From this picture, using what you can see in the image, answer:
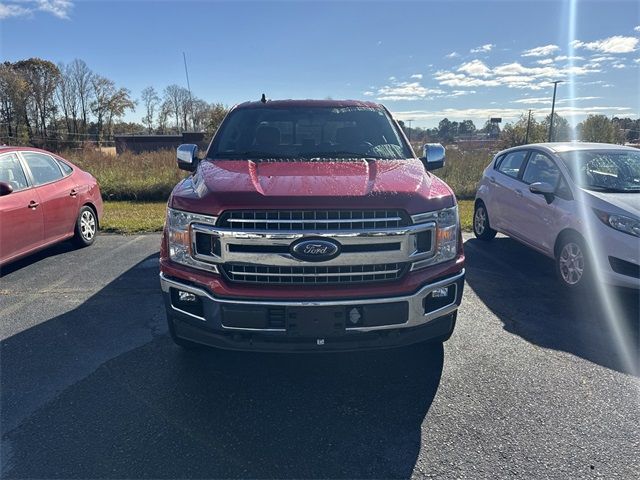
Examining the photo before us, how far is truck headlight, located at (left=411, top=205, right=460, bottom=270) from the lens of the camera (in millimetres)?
2988

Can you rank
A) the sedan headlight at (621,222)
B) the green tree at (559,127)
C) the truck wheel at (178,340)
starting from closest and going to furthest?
the truck wheel at (178,340) → the sedan headlight at (621,222) → the green tree at (559,127)

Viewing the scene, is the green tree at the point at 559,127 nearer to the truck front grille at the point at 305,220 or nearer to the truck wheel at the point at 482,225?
the truck wheel at the point at 482,225

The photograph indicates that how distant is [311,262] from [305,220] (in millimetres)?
261

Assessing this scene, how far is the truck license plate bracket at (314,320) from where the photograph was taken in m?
2.81

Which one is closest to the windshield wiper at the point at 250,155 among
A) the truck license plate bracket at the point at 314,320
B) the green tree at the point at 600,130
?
the truck license plate bracket at the point at 314,320

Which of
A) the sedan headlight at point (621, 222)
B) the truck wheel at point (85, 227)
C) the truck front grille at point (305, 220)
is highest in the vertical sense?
the truck front grille at point (305, 220)

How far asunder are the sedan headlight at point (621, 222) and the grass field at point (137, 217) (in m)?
3.75

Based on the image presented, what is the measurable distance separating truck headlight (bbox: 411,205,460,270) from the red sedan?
496 cm

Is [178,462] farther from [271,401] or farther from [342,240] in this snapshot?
[342,240]

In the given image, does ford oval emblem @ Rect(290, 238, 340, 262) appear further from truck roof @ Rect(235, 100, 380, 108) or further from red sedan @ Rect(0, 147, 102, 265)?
red sedan @ Rect(0, 147, 102, 265)

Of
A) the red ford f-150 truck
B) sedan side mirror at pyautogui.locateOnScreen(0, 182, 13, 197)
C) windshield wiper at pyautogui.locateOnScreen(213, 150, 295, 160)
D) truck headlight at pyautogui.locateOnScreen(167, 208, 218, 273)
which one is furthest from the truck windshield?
sedan side mirror at pyautogui.locateOnScreen(0, 182, 13, 197)

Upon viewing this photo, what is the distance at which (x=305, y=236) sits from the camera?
2.83m

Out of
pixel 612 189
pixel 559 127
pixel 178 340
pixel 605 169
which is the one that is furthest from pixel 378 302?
pixel 559 127

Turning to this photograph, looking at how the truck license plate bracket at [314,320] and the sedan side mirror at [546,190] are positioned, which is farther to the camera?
the sedan side mirror at [546,190]
